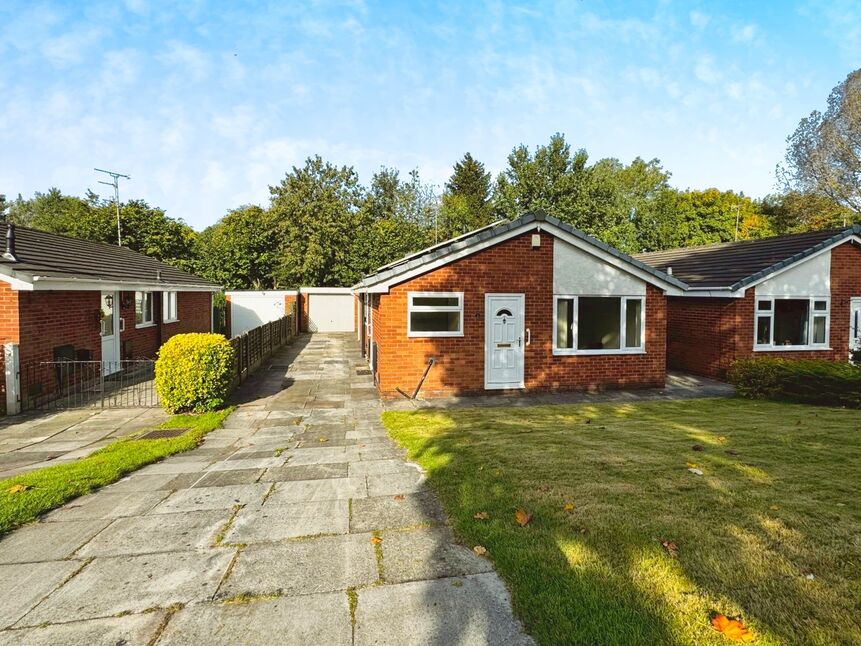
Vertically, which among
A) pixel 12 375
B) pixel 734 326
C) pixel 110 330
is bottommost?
pixel 12 375

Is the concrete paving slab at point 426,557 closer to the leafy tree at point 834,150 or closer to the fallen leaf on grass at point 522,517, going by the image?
the fallen leaf on grass at point 522,517

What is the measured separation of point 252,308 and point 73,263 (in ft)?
57.9

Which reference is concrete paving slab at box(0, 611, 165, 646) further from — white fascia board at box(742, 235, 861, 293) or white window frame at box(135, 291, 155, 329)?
white window frame at box(135, 291, 155, 329)

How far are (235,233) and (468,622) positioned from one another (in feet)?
136

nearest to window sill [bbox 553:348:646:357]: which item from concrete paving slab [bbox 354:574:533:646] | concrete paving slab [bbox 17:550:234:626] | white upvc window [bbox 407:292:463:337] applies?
white upvc window [bbox 407:292:463:337]

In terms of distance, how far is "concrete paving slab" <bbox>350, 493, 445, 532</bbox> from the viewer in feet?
15.2

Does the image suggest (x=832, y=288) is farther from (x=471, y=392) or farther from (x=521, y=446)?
→ (x=521, y=446)

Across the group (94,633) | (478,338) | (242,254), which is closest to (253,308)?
(242,254)

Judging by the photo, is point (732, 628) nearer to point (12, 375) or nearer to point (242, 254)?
point (12, 375)

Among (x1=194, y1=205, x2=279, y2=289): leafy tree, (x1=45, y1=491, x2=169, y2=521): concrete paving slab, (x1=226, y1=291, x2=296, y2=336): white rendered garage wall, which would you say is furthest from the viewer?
(x1=194, y1=205, x2=279, y2=289): leafy tree

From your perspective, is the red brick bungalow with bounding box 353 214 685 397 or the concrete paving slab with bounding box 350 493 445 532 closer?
the concrete paving slab with bounding box 350 493 445 532

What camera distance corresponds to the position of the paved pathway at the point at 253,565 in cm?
312

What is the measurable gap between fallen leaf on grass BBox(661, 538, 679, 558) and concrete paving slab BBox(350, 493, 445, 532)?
6.23 feet

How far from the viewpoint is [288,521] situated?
15.7 ft
